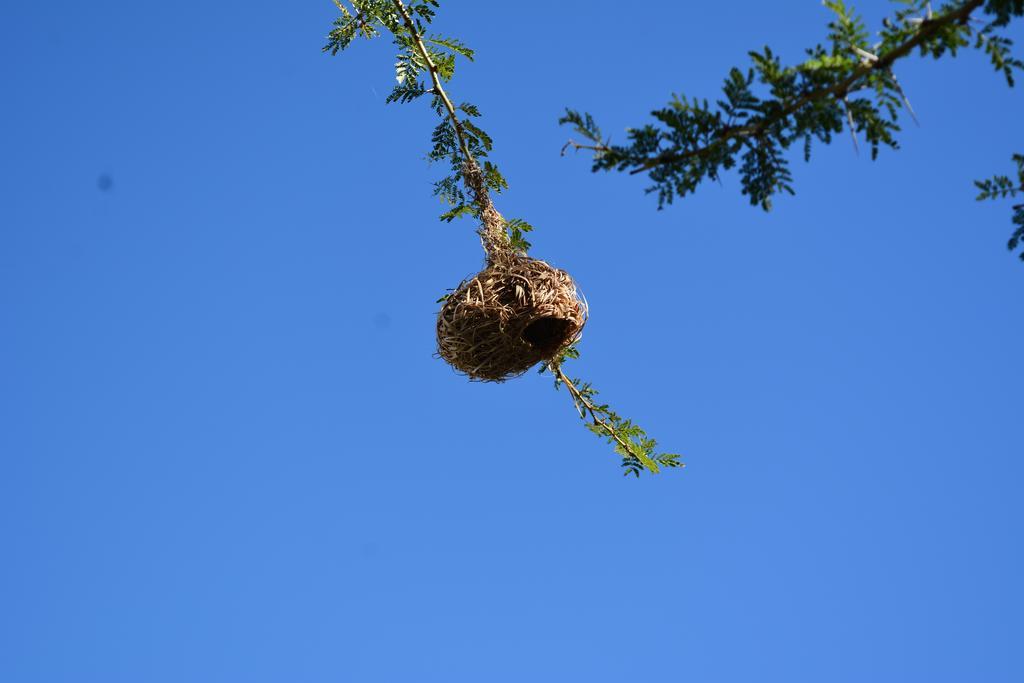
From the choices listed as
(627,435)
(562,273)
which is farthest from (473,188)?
(627,435)

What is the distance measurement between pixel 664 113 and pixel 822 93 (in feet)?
0.82

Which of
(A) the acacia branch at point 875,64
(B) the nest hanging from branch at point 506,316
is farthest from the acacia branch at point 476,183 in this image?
(A) the acacia branch at point 875,64

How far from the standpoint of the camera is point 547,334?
11.8 ft

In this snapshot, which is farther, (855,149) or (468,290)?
(468,290)

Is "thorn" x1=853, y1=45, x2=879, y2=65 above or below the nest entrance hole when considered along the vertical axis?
below

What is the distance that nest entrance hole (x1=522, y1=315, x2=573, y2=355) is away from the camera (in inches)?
139

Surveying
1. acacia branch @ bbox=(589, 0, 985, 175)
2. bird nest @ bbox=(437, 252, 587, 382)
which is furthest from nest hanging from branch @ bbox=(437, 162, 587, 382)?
acacia branch @ bbox=(589, 0, 985, 175)

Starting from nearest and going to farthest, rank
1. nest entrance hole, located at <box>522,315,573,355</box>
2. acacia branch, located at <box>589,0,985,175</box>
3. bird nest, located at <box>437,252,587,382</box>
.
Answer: acacia branch, located at <box>589,0,985,175</box> → bird nest, located at <box>437,252,587,382</box> → nest entrance hole, located at <box>522,315,573,355</box>

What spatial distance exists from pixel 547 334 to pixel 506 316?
11.5 inches

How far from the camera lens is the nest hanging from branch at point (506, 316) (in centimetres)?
336

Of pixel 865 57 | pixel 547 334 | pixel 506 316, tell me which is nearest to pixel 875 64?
pixel 865 57

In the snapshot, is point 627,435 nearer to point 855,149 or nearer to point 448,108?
point 448,108

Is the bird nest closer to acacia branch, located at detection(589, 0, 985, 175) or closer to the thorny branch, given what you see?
the thorny branch

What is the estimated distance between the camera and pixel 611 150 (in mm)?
1685
